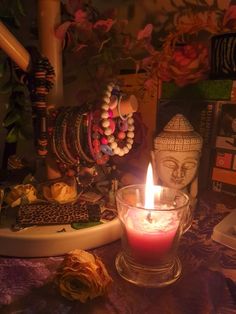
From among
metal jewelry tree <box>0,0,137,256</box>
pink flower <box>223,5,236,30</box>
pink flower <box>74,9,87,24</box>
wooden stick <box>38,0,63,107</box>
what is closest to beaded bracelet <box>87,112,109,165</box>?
metal jewelry tree <box>0,0,137,256</box>

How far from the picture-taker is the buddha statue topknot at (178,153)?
56 cm

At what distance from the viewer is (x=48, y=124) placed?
538 mm

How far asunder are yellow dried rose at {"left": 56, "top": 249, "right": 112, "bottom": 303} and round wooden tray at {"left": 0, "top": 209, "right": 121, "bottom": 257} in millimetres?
83

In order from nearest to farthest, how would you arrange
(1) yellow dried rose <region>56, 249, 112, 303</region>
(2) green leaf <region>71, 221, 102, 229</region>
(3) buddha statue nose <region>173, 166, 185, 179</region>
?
(1) yellow dried rose <region>56, 249, 112, 303</region> < (2) green leaf <region>71, 221, 102, 229</region> < (3) buddha statue nose <region>173, 166, 185, 179</region>

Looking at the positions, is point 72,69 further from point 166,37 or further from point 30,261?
point 30,261

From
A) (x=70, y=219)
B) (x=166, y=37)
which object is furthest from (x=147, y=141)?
(x=70, y=219)

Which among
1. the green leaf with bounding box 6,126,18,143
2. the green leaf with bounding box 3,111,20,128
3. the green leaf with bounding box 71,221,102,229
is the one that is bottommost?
the green leaf with bounding box 71,221,102,229

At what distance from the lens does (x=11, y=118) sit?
612 millimetres

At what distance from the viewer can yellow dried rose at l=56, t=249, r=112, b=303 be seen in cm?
35

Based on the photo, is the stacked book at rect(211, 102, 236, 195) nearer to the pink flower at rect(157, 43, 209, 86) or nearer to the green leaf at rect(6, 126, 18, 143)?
the pink flower at rect(157, 43, 209, 86)

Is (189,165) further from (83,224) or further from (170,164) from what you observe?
(83,224)

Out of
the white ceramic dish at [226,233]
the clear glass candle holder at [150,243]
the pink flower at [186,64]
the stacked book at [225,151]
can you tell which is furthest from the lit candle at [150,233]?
the pink flower at [186,64]

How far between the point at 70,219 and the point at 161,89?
378 mm

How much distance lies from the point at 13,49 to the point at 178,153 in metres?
0.33
